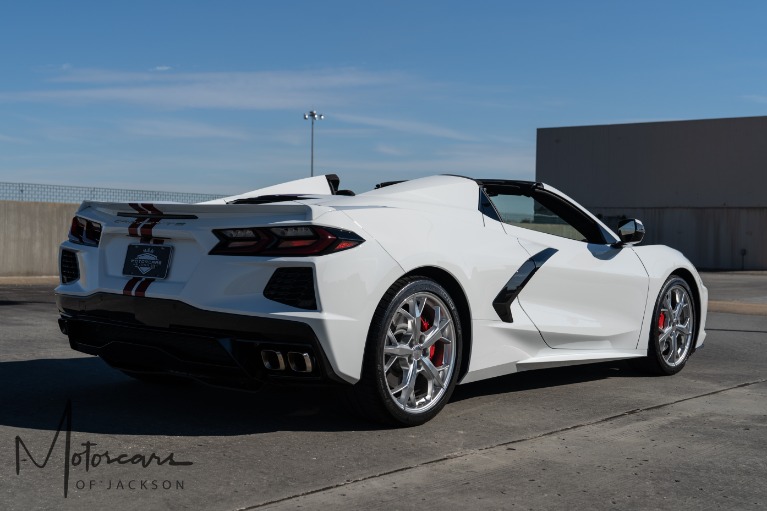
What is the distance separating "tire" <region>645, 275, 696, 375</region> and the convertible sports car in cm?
98

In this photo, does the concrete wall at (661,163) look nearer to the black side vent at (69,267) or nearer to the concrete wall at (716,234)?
the concrete wall at (716,234)

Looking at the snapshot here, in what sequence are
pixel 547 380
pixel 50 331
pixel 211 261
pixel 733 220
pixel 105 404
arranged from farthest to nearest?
pixel 733 220 < pixel 50 331 < pixel 547 380 < pixel 105 404 < pixel 211 261

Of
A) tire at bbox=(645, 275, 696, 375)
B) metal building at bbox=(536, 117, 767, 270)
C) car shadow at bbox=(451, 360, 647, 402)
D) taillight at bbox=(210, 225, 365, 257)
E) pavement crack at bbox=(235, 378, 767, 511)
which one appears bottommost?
pavement crack at bbox=(235, 378, 767, 511)

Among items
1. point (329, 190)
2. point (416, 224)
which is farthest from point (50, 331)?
point (416, 224)

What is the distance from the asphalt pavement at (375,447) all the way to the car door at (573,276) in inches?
16.5

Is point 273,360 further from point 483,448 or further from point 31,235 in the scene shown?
point 31,235

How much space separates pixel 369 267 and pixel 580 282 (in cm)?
200

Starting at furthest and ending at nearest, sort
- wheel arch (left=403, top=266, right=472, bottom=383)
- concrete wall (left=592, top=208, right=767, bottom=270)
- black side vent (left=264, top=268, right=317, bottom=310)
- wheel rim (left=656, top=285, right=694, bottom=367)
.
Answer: concrete wall (left=592, top=208, right=767, bottom=270) → wheel rim (left=656, top=285, right=694, bottom=367) → wheel arch (left=403, top=266, right=472, bottom=383) → black side vent (left=264, top=268, right=317, bottom=310)

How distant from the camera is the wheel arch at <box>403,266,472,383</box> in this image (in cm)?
514

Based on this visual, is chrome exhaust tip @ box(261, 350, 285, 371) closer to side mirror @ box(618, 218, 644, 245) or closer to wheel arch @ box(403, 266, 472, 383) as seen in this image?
wheel arch @ box(403, 266, 472, 383)

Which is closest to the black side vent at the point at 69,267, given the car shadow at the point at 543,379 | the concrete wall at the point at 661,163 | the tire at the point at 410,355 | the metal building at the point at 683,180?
the tire at the point at 410,355

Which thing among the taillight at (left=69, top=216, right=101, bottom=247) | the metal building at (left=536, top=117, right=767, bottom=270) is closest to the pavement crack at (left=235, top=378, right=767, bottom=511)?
the taillight at (left=69, top=216, right=101, bottom=247)

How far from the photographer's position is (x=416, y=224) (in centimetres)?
504

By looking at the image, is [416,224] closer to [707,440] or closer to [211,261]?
[211,261]
